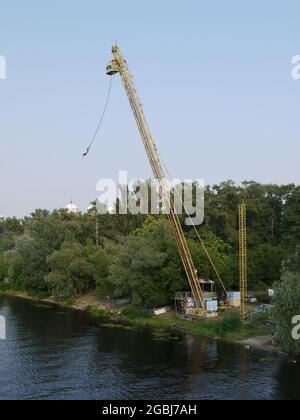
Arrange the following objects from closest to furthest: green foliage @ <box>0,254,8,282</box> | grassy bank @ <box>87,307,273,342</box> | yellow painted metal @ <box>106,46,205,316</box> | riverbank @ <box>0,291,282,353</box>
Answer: riverbank @ <box>0,291,282,353</box> < grassy bank @ <box>87,307,273,342</box> < yellow painted metal @ <box>106,46,205,316</box> < green foliage @ <box>0,254,8,282</box>

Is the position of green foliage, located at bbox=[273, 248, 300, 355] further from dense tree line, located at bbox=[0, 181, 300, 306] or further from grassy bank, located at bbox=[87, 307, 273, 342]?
dense tree line, located at bbox=[0, 181, 300, 306]

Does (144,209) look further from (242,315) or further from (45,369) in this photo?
(45,369)

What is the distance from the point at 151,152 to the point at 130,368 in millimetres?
22201

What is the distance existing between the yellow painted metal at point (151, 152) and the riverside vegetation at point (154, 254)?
6.16ft

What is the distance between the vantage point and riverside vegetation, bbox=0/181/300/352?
162ft

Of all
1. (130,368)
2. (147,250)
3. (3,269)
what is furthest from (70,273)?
(130,368)

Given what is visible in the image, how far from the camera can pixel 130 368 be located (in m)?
32.5

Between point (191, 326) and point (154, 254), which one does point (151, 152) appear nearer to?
point (154, 254)

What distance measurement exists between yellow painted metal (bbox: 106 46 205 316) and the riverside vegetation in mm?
1876

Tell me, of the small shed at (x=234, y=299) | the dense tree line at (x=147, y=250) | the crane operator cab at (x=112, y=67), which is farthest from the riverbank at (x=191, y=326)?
the crane operator cab at (x=112, y=67)

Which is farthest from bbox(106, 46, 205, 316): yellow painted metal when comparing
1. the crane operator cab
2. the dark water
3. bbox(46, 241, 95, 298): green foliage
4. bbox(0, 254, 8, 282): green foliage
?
bbox(0, 254, 8, 282): green foliage

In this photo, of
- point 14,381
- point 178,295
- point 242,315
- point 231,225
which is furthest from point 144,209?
point 14,381

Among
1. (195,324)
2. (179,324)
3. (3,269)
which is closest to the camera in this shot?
(195,324)

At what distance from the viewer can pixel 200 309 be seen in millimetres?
46250
